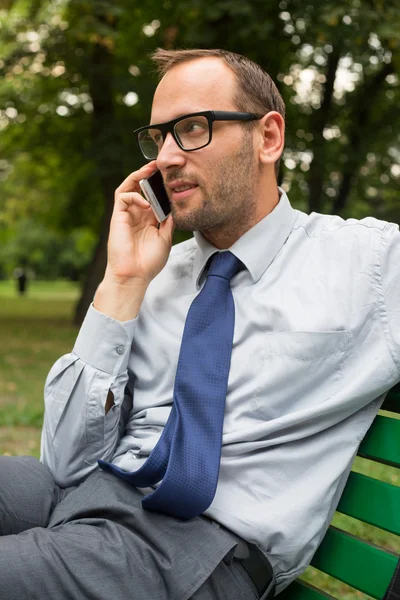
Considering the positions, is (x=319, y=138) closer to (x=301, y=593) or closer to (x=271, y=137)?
(x=271, y=137)

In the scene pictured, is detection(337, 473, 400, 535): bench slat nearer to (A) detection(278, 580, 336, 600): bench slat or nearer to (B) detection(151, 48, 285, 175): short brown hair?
(A) detection(278, 580, 336, 600): bench slat

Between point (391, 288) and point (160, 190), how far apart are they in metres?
0.94

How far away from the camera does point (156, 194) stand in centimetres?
269

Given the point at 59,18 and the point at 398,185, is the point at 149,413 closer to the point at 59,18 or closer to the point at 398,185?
the point at 59,18

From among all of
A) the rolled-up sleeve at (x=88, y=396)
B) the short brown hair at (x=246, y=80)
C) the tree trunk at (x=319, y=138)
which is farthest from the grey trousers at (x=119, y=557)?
the tree trunk at (x=319, y=138)

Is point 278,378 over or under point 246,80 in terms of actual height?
under

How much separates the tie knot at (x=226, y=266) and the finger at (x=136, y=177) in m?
0.44

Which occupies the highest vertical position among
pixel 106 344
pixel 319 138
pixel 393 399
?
pixel 393 399

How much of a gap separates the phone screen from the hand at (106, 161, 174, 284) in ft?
0.09

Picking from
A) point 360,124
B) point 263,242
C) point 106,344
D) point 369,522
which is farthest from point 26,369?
point 369,522

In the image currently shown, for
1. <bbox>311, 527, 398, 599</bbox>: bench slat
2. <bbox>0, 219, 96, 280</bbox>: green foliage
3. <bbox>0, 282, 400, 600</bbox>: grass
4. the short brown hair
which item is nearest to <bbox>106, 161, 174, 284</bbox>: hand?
the short brown hair

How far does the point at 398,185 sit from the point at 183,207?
15.3m

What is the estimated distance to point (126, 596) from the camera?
1.90m

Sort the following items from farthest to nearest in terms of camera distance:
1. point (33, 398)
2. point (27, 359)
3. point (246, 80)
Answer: point (27, 359) → point (33, 398) → point (246, 80)
